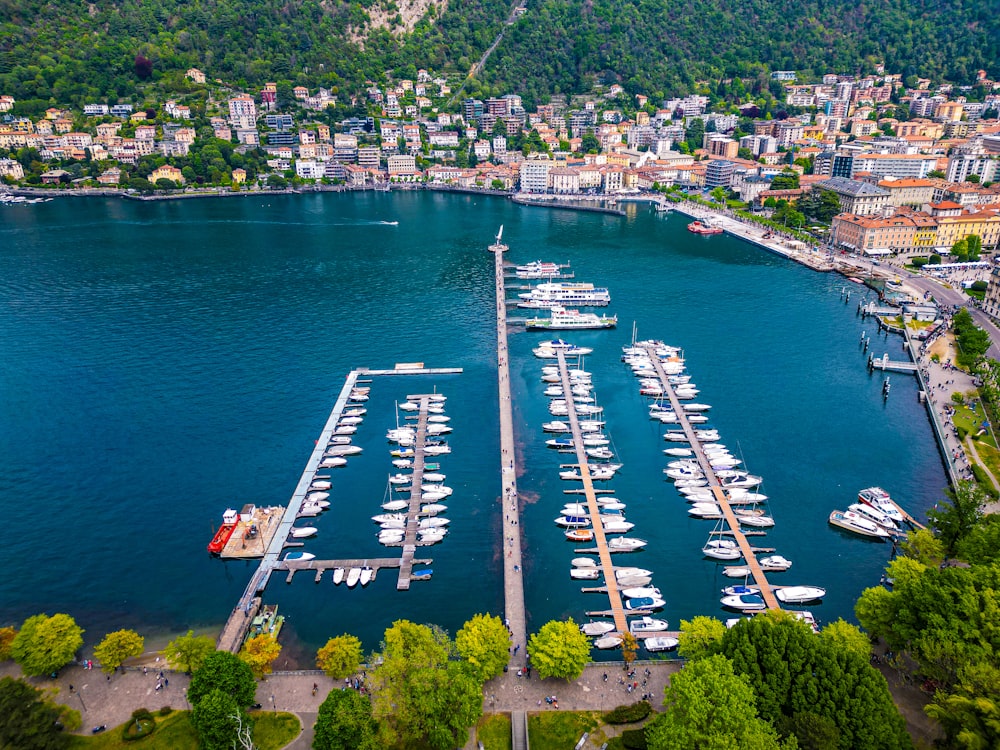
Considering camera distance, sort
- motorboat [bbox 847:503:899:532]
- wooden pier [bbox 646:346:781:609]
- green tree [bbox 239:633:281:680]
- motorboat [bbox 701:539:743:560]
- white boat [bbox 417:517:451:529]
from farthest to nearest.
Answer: white boat [bbox 417:517:451:529]
motorboat [bbox 847:503:899:532]
motorboat [bbox 701:539:743:560]
wooden pier [bbox 646:346:781:609]
green tree [bbox 239:633:281:680]

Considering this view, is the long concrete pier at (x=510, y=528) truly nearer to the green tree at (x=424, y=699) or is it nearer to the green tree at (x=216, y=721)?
the green tree at (x=424, y=699)

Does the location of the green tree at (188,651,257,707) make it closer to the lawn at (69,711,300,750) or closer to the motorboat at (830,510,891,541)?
the lawn at (69,711,300,750)

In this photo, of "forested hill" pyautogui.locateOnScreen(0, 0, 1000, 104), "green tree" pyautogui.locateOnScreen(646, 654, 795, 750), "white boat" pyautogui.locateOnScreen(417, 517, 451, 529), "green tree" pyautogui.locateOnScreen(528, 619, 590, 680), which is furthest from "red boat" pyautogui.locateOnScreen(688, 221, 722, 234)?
"forested hill" pyautogui.locateOnScreen(0, 0, 1000, 104)

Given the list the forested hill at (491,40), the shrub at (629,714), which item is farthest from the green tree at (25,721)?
the forested hill at (491,40)

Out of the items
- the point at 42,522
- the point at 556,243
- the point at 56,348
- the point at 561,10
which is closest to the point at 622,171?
the point at 556,243

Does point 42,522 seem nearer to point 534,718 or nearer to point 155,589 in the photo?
point 155,589

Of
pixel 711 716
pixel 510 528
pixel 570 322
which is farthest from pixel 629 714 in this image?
pixel 570 322
